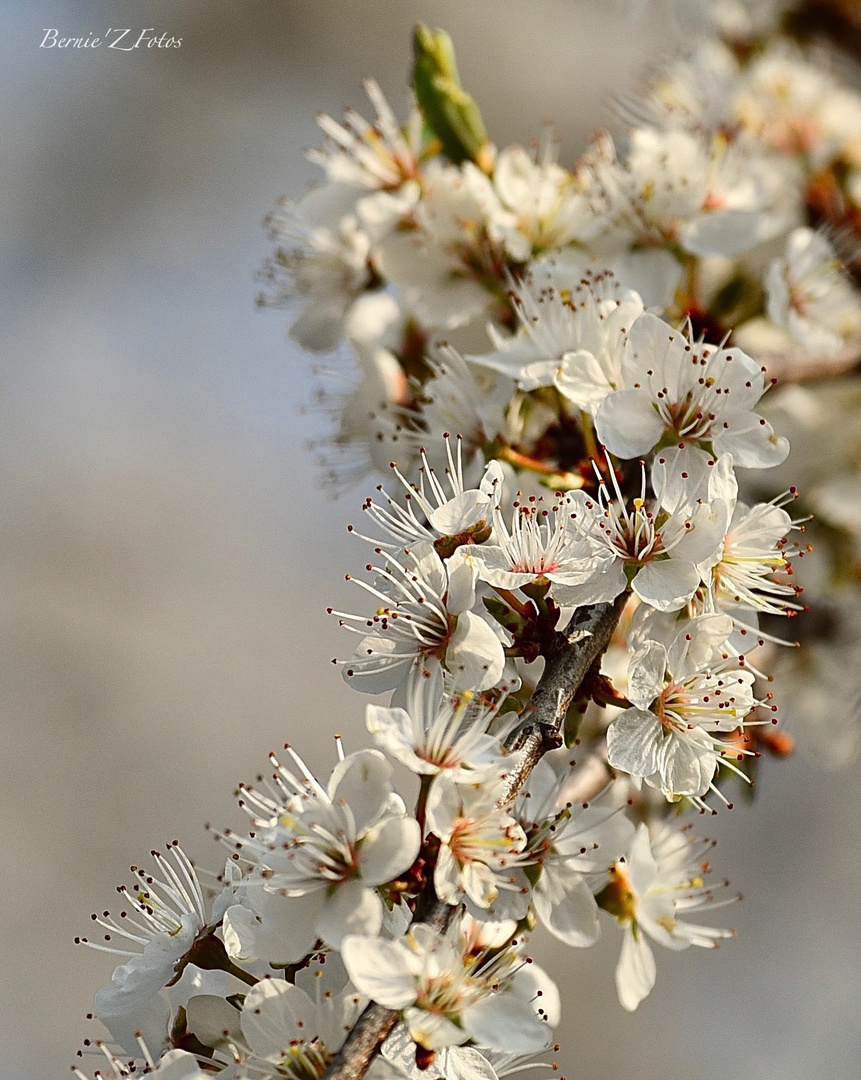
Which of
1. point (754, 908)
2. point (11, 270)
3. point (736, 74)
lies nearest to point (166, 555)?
point (11, 270)

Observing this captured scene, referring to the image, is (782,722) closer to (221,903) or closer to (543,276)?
(543,276)

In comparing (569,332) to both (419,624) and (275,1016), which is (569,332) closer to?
(419,624)

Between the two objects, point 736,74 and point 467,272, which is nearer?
point 467,272

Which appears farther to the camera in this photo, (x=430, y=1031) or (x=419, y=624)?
(x=419, y=624)

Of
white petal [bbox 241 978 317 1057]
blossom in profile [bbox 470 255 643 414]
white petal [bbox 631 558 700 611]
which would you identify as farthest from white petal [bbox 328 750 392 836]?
blossom in profile [bbox 470 255 643 414]

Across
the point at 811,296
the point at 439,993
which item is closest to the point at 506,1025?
the point at 439,993
